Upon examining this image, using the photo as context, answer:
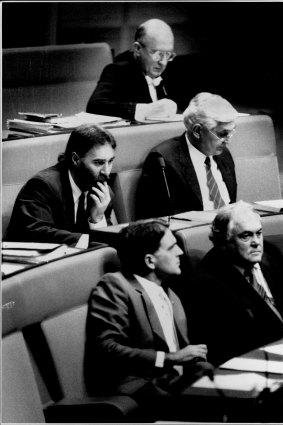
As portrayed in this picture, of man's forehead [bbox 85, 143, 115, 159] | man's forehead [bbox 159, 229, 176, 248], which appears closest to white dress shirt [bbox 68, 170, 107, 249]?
man's forehead [bbox 85, 143, 115, 159]

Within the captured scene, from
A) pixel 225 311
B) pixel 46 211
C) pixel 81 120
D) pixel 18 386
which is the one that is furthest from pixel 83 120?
pixel 18 386

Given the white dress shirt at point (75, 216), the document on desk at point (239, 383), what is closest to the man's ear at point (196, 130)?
the white dress shirt at point (75, 216)

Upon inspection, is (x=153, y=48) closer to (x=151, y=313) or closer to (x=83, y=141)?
(x=83, y=141)

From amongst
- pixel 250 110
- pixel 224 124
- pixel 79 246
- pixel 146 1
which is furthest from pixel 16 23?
pixel 250 110

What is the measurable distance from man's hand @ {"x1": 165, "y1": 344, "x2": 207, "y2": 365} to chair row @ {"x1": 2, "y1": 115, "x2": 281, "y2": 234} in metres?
0.81

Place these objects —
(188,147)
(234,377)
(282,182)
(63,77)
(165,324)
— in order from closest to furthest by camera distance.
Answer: (234,377), (165,324), (188,147), (282,182), (63,77)

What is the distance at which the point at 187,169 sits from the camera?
358 centimetres

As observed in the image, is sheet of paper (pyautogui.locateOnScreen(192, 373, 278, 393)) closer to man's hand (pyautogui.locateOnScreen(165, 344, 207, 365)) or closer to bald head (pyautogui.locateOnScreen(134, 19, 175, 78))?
man's hand (pyautogui.locateOnScreen(165, 344, 207, 365))

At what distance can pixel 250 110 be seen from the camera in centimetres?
395

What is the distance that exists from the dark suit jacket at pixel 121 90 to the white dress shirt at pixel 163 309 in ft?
4.44

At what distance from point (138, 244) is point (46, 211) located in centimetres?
50

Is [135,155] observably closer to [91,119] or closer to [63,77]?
[91,119]

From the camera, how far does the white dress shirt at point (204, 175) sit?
3.57 metres

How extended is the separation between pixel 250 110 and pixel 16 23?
1276 millimetres
